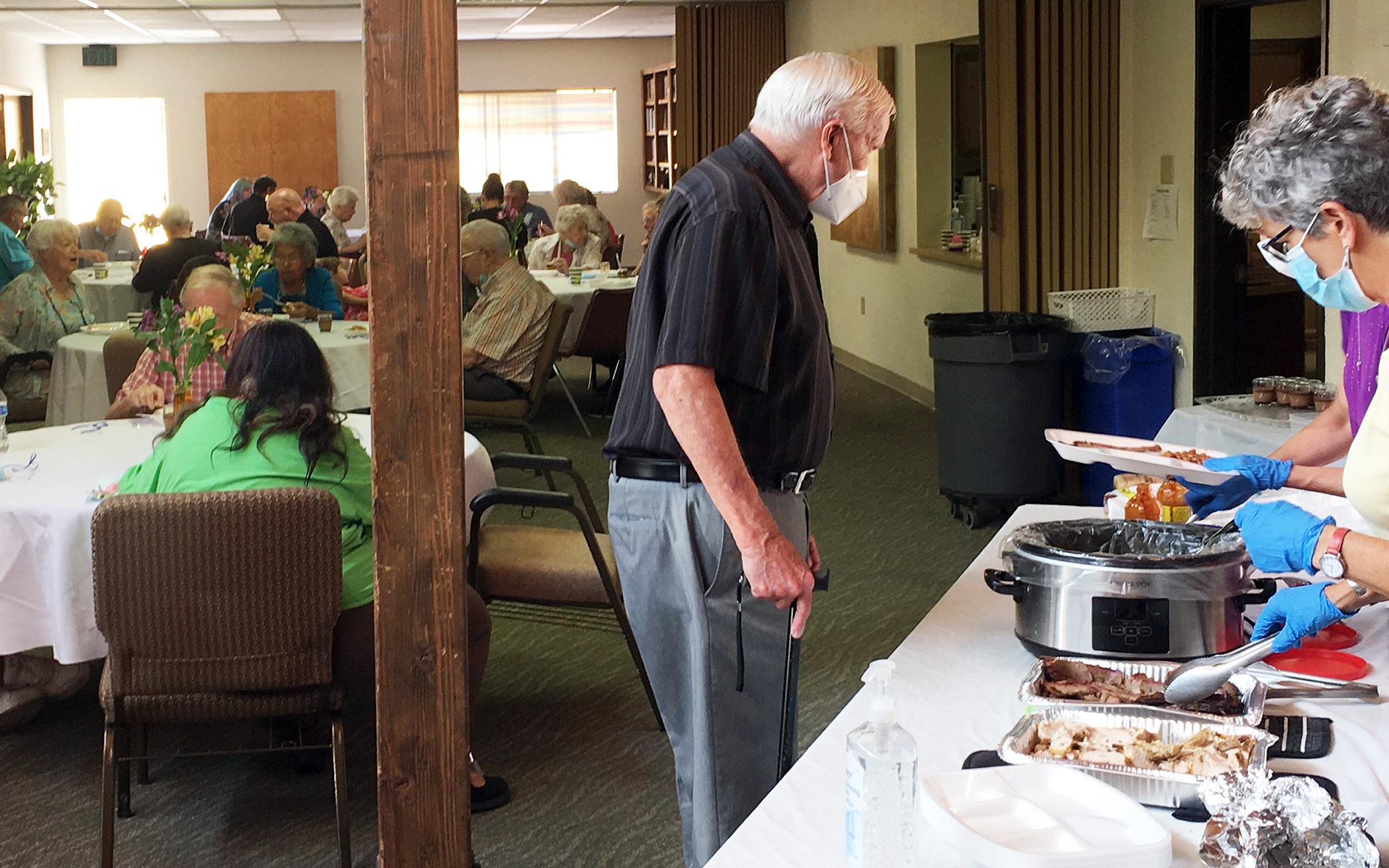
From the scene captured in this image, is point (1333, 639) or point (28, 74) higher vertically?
point (28, 74)

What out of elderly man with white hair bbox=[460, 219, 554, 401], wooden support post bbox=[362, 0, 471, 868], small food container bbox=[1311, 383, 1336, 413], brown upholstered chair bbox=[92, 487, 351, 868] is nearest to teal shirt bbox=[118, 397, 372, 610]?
brown upholstered chair bbox=[92, 487, 351, 868]

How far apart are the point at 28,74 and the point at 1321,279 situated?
1541 cm

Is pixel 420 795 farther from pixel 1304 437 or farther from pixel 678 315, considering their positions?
pixel 1304 437

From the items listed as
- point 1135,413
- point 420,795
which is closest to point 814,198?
point 420,795

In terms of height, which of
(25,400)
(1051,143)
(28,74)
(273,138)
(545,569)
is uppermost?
(28,74)

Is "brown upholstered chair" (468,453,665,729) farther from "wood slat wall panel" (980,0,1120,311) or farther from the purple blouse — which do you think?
"wood slat wall panel" (980,0,1120,311)

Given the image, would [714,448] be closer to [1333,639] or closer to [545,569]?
[1333,639]

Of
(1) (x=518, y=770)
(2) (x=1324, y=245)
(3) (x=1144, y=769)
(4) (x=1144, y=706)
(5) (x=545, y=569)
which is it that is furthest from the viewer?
(5) (x=545, y=569)

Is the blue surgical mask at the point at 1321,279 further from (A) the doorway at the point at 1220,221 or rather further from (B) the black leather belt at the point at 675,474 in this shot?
(A) the doorway at the point at 1220,221

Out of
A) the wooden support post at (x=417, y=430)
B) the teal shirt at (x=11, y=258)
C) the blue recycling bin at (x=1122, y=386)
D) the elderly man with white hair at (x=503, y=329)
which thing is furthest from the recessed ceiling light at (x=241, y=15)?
the wooden support post at (x=417, y=430)

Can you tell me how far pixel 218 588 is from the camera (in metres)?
2.73

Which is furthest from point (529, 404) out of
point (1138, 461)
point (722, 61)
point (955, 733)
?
point (722, 61)

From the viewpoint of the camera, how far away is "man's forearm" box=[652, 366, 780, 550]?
206 cm

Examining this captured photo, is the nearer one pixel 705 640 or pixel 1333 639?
pixel 1333 639
